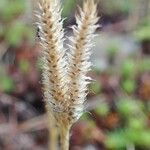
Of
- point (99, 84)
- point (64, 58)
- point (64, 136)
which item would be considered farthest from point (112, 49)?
point (64, 58)

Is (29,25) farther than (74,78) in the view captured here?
Yes

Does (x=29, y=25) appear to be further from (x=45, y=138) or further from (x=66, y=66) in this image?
(x=66, y=66)

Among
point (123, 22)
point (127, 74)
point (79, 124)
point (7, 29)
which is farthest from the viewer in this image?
point (123, 22)

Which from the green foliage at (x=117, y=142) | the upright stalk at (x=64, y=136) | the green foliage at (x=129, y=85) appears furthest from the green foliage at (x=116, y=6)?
the upright stalk at (x=64, y=136)

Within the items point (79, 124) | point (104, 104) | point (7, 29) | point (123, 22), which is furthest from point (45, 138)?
point (123, 22)

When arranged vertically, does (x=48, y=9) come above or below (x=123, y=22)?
below

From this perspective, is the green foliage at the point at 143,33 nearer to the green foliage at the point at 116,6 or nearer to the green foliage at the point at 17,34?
the green foliage at the point at 116,6
